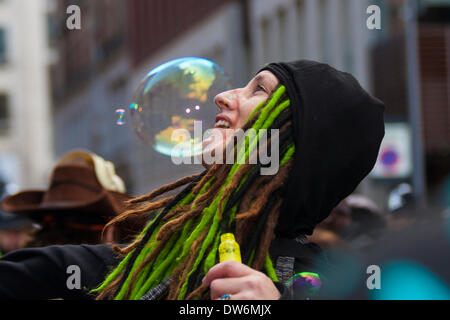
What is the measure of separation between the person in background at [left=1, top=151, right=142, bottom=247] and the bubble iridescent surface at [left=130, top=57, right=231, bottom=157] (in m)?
0.73

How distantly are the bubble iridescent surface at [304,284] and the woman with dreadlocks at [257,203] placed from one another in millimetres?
42

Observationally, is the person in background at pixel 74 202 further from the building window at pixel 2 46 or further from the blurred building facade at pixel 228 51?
the building window at pixel 2 46

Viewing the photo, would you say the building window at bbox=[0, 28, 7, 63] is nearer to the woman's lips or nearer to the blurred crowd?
the blurred crowd

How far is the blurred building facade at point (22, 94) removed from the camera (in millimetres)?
49719

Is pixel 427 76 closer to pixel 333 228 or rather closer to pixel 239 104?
pixel 333 228

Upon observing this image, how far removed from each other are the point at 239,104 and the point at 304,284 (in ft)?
1.85

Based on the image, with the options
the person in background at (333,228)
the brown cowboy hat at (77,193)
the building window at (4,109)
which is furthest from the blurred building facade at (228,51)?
the building window at (4,109)

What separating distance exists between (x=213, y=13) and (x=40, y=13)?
26727 mm

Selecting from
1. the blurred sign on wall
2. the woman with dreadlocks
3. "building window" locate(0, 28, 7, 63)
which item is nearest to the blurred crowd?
the woman with dreadlocks

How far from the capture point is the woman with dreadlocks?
219 centimetres

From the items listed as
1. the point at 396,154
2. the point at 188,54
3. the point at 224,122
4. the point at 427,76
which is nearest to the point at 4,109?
the point at 188,54

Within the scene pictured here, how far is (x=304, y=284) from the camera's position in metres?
2.08

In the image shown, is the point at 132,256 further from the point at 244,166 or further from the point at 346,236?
the point at 346,236

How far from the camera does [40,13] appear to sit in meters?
52.1
